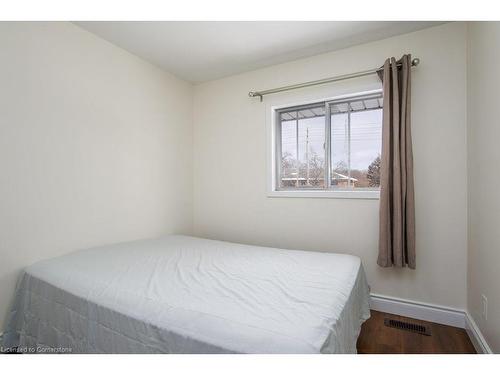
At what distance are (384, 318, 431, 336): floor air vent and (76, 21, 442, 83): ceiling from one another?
229 cm

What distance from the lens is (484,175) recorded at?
149 cm

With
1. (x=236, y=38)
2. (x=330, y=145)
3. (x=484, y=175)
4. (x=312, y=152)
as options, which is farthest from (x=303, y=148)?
(x=484, y=175)

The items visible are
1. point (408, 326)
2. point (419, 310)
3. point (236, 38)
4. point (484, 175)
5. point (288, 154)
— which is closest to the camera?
point (484, 175)

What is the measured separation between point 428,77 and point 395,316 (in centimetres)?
192

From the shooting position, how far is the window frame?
7.18 feet

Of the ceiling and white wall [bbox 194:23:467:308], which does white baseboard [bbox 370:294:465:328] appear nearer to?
white wall [bbox 194:23:467:308]

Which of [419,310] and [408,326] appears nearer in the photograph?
[408,326]

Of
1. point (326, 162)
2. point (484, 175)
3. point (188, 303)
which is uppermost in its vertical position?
point (326, 162)

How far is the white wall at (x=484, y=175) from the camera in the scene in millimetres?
1338

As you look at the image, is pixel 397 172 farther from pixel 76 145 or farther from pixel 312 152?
pixel 76 145

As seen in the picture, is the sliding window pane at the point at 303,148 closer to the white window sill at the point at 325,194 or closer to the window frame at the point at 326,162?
the window frame at the point at 326,162

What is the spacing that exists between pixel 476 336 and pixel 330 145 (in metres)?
1.73

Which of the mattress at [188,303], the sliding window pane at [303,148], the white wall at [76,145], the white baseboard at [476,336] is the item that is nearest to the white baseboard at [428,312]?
the white baseboard at [476,336]

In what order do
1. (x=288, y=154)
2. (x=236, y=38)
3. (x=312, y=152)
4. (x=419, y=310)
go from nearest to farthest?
1. (x=419, y=310)
2. (x=236, y=38)
3. (x=312, y=152)
4. (x=288, y=154)
